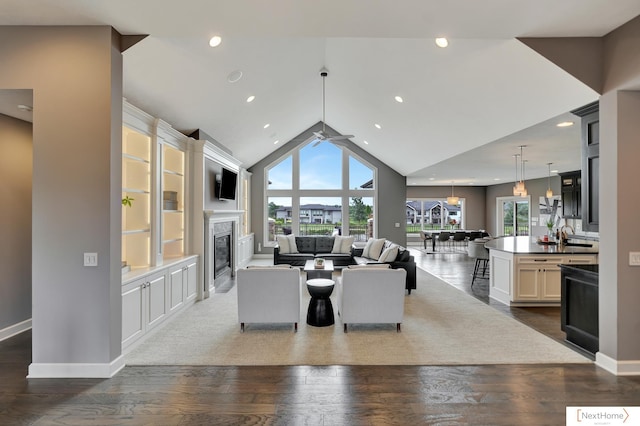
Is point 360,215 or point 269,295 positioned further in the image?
point 360,215

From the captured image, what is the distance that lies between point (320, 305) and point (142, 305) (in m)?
2.12

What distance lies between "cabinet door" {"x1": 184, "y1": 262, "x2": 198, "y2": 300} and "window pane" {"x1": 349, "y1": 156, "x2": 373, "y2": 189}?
261 inches

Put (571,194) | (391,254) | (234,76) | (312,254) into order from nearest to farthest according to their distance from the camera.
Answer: (234,76) < (391,254) < (571,194) < (312,254)

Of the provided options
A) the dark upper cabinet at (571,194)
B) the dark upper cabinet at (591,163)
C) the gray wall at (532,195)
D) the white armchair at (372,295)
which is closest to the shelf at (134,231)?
the white armchair at (372,295)

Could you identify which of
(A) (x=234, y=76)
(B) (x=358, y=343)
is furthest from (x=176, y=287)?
(A) (x=234, y=76)

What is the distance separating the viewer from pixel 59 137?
293 centimetres

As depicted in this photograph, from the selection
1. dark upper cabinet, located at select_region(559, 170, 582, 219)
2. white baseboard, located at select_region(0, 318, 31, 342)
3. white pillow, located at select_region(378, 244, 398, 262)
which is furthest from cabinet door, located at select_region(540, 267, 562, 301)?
white baseboard, located at select_region(0, 318, 31, 342)

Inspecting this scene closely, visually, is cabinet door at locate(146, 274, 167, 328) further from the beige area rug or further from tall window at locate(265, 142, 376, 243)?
tall window at locate(265, 142, 376, 243)

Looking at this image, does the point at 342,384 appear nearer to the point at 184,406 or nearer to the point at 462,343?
the point at 184,406

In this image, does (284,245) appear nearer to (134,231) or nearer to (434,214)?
(134,231)

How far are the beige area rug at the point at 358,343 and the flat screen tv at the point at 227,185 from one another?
8.54ft

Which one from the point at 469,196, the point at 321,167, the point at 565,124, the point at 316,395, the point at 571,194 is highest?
the point at 321,167

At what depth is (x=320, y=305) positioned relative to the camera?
14.2 feet

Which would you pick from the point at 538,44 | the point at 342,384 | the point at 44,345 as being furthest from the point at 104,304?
the point at 538,44
